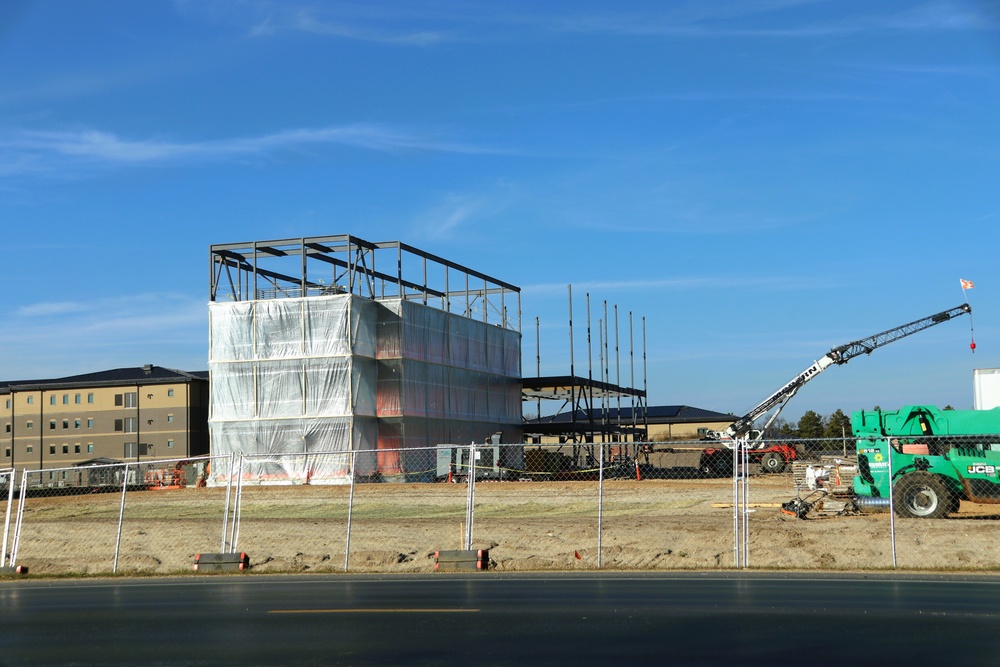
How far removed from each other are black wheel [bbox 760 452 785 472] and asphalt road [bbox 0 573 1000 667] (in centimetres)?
3830

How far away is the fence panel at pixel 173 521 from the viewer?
953 inches

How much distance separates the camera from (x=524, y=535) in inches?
955

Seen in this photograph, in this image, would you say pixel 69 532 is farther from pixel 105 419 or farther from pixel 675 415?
pixel 675 415

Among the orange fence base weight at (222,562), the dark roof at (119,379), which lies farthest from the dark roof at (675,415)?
the orange fence base weight at (222,562)

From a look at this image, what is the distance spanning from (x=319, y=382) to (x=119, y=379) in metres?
45.7

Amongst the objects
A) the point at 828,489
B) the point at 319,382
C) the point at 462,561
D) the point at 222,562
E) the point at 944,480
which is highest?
the point at 319,382

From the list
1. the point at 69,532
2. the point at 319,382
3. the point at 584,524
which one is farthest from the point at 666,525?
the point at 319,382

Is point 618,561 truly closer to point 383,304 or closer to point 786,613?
point 786,613

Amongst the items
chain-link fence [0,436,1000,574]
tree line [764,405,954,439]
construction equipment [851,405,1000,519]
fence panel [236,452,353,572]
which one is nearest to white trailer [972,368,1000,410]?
chain-link fence [0,436,1000,574]

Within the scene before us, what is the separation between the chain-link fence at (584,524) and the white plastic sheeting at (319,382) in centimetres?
1010

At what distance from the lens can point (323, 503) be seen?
3956 centimetres

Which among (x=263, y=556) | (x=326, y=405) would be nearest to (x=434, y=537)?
(x=263, y=556)

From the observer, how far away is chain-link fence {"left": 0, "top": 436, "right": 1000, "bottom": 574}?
20.7m

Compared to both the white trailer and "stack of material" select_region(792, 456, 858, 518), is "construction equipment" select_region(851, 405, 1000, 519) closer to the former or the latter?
"stack of material" select_region(792, 456, 858, 518)
